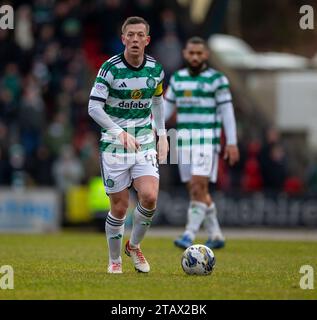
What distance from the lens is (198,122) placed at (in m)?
16.0

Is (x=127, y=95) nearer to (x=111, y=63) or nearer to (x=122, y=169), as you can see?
(x=111, y=63)

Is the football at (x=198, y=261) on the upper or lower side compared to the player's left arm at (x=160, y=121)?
lower

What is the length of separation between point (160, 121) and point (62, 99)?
13.7m

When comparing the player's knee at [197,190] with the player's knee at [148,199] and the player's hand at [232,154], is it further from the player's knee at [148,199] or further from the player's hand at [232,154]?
the player's knee at [148,199]

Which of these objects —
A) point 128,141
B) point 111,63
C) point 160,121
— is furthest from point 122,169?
point 111,63

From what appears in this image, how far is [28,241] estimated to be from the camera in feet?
61.5

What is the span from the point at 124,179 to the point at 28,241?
7280 millimetres

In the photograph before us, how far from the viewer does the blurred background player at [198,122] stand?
1591cm

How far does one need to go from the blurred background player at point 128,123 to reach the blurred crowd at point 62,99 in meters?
12.6

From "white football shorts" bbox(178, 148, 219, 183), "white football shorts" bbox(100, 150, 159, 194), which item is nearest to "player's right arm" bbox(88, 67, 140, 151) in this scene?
"white football shorts" bbox(100, 150, 159, 194)

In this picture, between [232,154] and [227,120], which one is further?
[227,120]

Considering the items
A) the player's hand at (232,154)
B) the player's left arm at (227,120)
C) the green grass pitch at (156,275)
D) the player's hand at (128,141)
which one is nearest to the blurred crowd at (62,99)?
Answer: the green grass pitch at (156,275)

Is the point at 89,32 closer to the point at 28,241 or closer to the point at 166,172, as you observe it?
the point at 166,172
